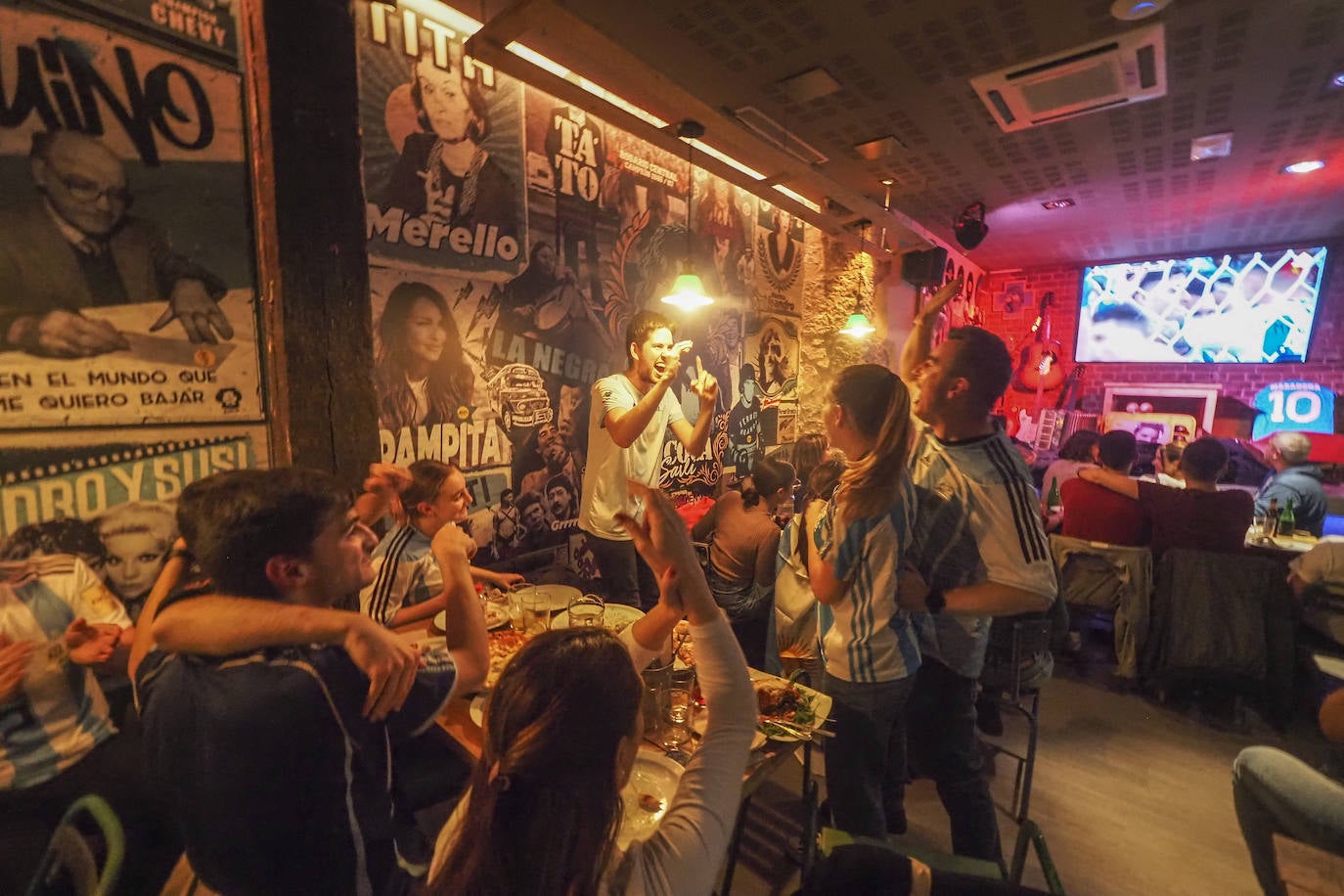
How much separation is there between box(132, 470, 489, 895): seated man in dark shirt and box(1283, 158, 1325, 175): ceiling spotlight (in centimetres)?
628

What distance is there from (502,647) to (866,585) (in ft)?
3.92

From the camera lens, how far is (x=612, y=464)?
3221 millimetres

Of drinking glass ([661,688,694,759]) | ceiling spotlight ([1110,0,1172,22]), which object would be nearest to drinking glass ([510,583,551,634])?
drinking glass ([661,688,694,759])

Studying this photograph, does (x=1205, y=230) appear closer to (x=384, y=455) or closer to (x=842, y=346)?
(x=842, y=346)

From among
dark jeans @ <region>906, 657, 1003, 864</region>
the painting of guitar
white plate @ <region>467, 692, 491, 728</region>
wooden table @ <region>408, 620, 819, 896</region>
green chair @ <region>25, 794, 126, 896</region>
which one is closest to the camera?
green chair @ <region>25, 794, 126, 896</region>

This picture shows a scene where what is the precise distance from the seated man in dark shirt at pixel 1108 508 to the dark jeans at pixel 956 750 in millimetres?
2356

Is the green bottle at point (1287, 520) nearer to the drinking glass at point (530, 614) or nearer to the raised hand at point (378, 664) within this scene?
the drinking glass at point (530, 614)

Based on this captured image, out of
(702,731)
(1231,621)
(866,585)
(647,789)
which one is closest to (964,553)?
(866,585)

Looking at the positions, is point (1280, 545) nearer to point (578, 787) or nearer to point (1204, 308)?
point (1204, 308)

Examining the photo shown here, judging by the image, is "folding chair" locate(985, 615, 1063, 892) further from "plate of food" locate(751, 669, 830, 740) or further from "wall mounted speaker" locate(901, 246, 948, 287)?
"wall mounted speaker" locate(901, 246, 948, 287)

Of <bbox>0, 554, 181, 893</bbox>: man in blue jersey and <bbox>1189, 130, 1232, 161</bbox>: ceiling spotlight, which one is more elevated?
<bbox>1189, 130, 1232, 161</bbox>: ceiling spotlight

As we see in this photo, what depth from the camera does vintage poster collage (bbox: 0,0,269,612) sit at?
1.80 metres

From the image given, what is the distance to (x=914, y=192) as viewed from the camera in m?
4.92

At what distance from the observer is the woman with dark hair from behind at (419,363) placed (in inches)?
107
